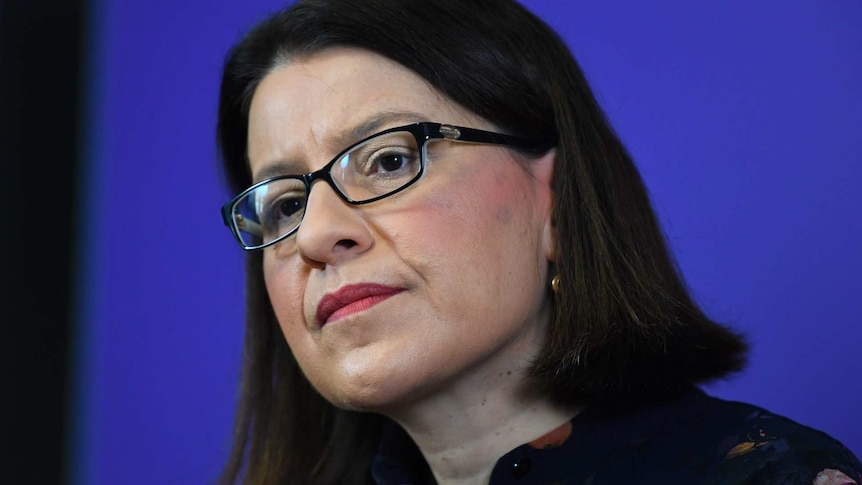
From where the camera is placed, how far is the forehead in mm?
1294

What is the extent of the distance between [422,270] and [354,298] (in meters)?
0.09

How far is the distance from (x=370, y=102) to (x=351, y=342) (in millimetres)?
315

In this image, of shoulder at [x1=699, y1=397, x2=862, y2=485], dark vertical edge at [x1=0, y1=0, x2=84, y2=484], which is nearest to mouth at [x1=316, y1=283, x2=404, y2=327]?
shoulder at [x1=699, y1=397, x2=862, y2=485]

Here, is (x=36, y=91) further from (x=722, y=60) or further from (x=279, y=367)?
(x=722, y=60)

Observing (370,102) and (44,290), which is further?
(44,290)

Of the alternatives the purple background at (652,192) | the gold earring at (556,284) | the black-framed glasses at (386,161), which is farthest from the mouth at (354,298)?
the purple background at (652,192)

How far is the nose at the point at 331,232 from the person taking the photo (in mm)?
1224

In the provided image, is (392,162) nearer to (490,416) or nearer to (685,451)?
(490,416)

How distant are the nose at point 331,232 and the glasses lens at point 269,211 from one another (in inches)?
4.2

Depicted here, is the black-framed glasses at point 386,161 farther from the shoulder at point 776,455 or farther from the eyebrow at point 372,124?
the shoulder at point 776,455

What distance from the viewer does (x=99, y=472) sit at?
2258mm

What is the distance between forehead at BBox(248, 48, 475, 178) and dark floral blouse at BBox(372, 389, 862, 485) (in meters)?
0.45

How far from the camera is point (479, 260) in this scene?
123cm

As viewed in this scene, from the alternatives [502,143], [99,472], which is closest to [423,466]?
[502,143]
